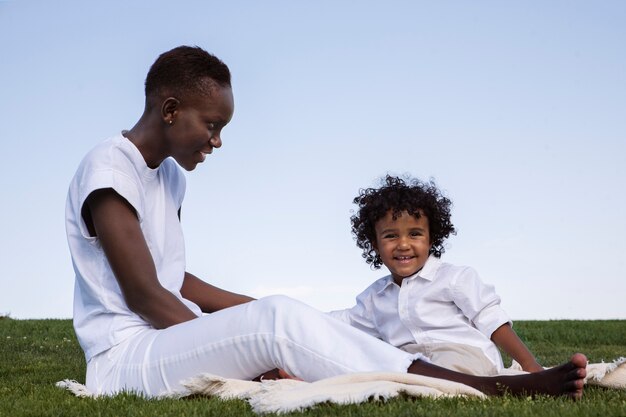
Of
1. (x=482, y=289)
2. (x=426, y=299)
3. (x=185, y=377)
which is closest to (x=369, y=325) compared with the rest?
(x=426, y=299)

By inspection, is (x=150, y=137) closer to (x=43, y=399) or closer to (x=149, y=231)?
(x=149, y=231)

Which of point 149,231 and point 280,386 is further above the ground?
point 149,231

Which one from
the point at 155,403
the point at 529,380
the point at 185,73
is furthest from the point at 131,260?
the point at 529,380

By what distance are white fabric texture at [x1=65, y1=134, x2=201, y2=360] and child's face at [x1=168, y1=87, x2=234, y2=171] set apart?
0.22 metres

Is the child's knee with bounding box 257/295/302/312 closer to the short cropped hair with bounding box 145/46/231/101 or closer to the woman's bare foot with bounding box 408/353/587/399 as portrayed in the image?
the woman's bare foot with bounding box 408/353/587/399

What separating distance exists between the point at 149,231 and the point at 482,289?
225 centimetres

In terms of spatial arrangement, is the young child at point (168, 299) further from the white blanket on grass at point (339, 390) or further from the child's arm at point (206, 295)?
the child's arm at point (206, 295)

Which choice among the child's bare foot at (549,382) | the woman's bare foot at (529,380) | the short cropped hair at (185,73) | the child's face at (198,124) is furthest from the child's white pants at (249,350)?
the short cropped hair at (185,73)

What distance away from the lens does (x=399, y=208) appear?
5.66m

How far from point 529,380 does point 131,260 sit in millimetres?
2067

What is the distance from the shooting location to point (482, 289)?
524 cm

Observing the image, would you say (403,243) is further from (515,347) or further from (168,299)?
(168,299)

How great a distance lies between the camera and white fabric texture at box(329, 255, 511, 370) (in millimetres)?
5215

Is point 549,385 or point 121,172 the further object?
point 121,172
